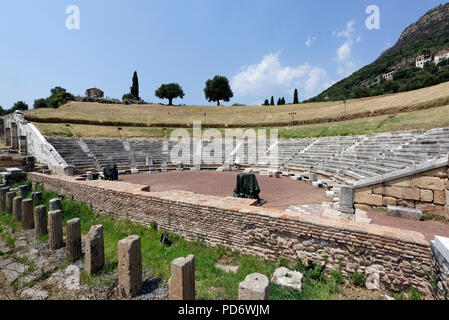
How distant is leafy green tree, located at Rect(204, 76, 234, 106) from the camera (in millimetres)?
61906

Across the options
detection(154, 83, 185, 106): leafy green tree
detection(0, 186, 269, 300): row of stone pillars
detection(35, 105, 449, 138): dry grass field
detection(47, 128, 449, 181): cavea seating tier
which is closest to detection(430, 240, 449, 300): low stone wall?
detection(0, 186, 269, 300): row of stone pillars

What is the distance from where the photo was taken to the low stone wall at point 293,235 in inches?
131

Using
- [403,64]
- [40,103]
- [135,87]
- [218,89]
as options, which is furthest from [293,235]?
[403,64]

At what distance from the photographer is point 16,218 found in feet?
22.8

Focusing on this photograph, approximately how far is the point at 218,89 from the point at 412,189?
60249 millimetres

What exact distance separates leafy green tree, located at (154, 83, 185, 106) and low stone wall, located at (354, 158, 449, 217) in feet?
206

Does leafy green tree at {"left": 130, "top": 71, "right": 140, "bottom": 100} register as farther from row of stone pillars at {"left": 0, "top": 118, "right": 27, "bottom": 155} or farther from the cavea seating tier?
the cavea seating tier

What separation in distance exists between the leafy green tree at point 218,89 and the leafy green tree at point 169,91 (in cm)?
854

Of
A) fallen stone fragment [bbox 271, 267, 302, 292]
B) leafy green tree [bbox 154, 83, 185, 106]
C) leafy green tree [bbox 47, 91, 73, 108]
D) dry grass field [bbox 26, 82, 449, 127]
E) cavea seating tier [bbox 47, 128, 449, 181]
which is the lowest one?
fallen stone fragment [bbox 271, 267, 302, 292]

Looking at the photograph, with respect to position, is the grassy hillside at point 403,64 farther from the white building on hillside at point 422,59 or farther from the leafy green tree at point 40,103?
the leafy green tree at point 40,103

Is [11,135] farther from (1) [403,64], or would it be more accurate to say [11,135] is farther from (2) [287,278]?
(1) [403,64]
